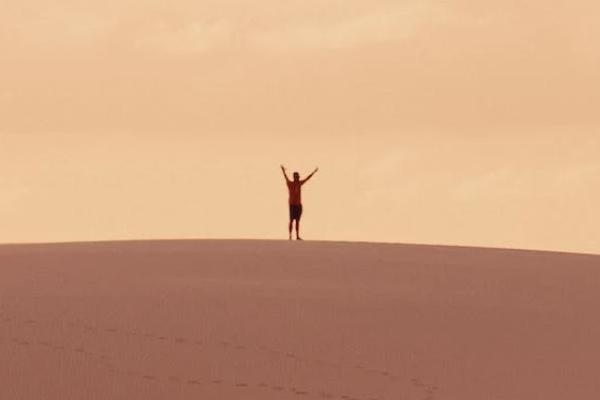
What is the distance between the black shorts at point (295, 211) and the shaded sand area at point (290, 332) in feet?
16.3

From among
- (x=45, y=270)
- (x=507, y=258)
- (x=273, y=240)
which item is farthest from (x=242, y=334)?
(x=273, y=240)

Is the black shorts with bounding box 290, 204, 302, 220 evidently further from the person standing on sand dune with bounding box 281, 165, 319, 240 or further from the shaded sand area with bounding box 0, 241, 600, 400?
the shaded sand area with bounding box 0, 241, 600, 400

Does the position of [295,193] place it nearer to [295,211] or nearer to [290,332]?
[295,211]

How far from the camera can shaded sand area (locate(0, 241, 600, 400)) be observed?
710 centimetres

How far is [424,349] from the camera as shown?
821cm

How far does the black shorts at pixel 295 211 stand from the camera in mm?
18008

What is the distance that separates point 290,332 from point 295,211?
9729 mm

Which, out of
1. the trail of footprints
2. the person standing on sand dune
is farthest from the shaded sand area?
the person standing on sand dune

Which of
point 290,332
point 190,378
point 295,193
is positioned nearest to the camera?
point 190,378

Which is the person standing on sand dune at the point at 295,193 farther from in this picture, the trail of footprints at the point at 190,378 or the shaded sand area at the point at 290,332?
the trail of footprints at the point at 190,378

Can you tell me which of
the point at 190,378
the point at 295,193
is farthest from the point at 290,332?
the point at 295,193

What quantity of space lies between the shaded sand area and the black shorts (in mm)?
4958

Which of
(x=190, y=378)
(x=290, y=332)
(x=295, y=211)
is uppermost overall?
(x=295, y=211)

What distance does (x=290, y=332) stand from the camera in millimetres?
8359
